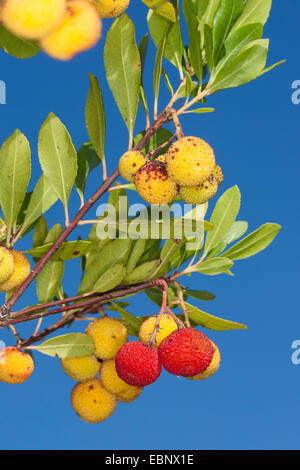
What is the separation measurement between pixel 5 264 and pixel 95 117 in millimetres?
386

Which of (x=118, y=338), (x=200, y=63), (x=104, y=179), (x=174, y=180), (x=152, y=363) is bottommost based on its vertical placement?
(x=152, y=363)

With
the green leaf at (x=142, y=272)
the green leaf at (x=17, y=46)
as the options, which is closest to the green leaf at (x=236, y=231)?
the green leaf at (x=142, y=272)

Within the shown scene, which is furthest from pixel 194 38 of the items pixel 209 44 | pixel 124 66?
pixel 124 66

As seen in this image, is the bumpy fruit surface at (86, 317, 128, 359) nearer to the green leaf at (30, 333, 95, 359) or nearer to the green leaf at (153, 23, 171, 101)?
the green leaf at (30, 333, 95, 359)

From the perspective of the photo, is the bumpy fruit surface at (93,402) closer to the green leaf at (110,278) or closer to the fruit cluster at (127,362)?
the fruit cluster at (127,362)

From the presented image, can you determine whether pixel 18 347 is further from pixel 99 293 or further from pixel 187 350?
pixel 187 350

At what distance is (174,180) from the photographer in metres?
1.16

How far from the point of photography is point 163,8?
122 centimetres

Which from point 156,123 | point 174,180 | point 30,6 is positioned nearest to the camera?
point 30,6

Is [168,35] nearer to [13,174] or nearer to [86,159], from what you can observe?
[86,159]

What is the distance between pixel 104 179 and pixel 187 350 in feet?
1.37

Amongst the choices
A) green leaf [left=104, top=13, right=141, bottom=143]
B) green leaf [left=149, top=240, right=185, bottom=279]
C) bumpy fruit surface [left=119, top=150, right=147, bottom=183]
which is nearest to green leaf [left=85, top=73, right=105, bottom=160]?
green leaf [left=104, top=13, right=141, bottom=143]

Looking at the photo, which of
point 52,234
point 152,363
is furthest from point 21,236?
point 152,363

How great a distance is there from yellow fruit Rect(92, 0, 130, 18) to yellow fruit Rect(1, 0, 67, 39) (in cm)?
11
